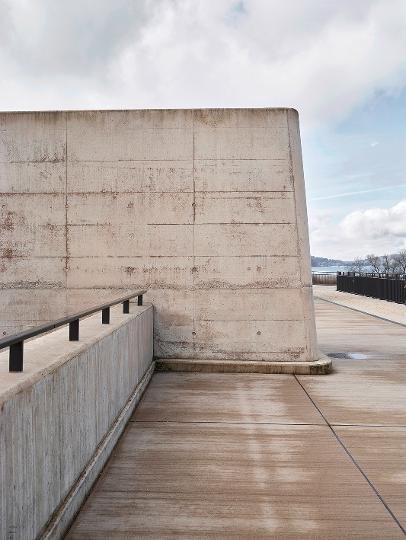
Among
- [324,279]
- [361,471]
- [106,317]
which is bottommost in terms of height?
[361,471]

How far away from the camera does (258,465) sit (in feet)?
16.0

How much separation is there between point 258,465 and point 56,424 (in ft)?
7.19

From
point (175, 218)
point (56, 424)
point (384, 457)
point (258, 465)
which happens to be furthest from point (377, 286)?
point (56, 424)

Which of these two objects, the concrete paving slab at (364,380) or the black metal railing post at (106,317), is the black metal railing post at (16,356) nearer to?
the black metal railing post at (106,317)

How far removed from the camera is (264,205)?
963cm

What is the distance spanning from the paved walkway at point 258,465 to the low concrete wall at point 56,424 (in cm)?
24

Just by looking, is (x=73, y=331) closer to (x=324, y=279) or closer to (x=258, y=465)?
(x=258, y=465)

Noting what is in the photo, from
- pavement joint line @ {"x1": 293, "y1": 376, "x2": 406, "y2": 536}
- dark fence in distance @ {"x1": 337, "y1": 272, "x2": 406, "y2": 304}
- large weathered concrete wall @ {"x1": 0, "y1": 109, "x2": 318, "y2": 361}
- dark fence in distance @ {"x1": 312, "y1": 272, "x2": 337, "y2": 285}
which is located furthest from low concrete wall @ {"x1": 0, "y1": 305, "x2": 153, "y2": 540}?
dark fence in distance @ {"x1": 312, "y1": 272, "x2": 337, "y2": 285}

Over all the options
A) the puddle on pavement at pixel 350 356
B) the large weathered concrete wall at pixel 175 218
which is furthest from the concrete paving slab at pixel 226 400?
the puddle on pavement at pixel 350 356

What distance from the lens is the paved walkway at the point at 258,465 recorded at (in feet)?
12.4

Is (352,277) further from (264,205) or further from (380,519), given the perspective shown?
(380,519)

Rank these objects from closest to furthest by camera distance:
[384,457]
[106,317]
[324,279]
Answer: [384,457], [106,317], [324,279]

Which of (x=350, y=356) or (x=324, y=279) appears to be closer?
(x=350, y=356)

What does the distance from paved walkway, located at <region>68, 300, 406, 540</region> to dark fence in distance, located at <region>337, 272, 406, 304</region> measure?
18.8 m
